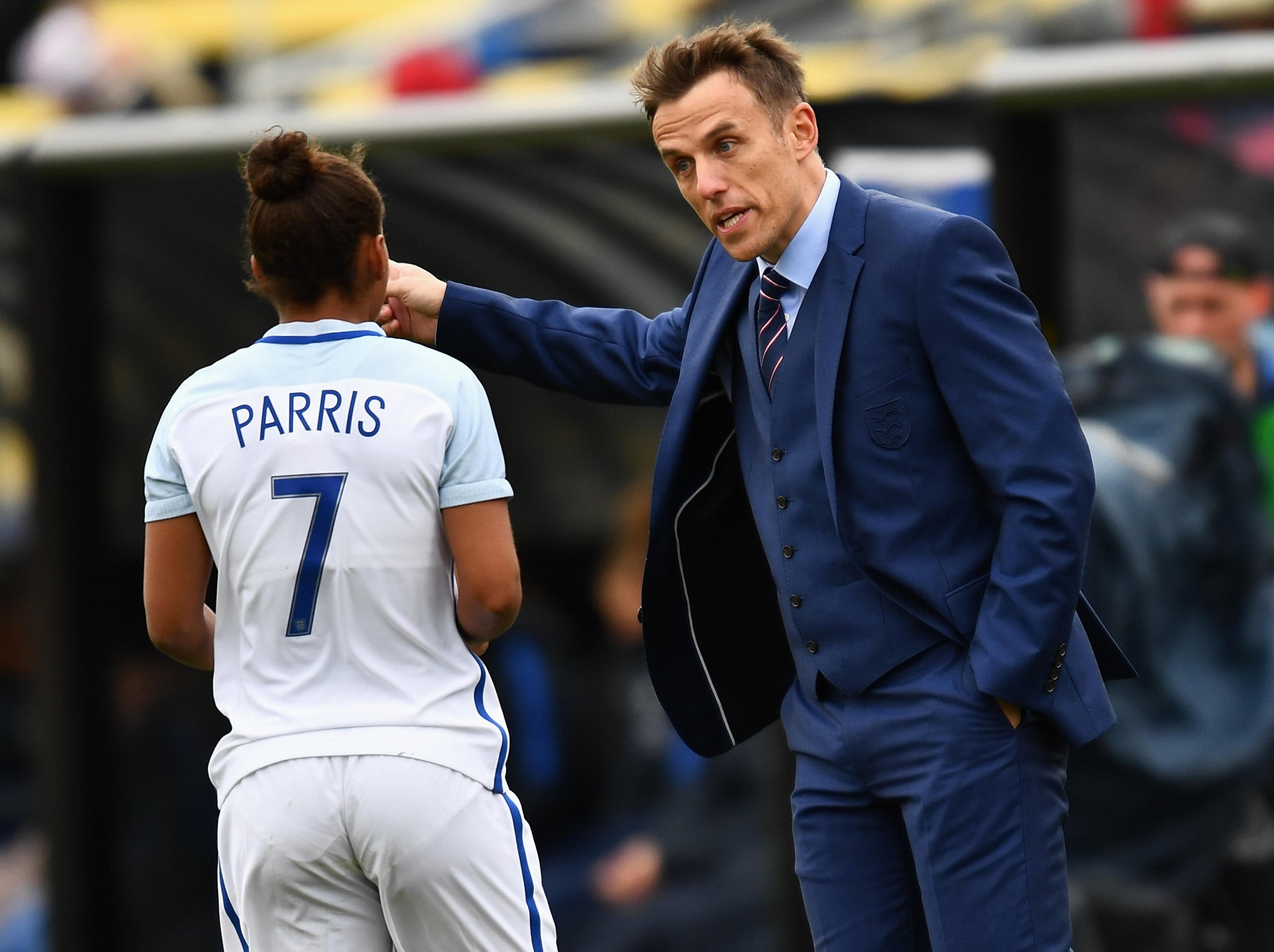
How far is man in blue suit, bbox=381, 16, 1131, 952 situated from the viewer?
2545mm

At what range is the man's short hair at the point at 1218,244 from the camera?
501 centimetres

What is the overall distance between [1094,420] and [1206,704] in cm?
80

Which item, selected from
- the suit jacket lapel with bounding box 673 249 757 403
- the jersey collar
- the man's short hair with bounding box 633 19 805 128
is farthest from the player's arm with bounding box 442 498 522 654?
the man's short hair with bounding box 633 19 805 128

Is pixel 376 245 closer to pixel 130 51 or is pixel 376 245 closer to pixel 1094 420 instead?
pixel 1094 420

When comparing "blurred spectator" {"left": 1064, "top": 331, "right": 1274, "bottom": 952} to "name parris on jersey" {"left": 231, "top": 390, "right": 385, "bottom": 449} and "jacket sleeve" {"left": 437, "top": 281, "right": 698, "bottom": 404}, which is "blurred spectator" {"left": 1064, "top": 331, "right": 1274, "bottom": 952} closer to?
"jacket sleeve" {"left": 437, "top": 281, "right": 698, "bottom": 404}

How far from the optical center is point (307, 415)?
2.55 m

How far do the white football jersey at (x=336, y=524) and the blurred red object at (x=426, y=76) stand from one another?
4240mm

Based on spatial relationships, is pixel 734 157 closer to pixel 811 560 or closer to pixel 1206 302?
pixel 811 560

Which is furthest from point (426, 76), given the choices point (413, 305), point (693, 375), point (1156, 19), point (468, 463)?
point (468, 463)

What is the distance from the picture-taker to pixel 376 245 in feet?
8.61

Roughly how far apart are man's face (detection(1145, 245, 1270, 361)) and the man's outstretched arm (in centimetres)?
246

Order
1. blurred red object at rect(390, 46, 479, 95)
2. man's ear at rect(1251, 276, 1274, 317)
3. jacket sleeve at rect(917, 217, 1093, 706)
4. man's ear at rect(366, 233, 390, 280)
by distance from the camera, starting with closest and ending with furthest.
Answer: jacket sleeve at rect(917, 217, 1093, 706)
man's ear at rect(366, 233, 390, 280)
man's ear at rect(1251, 276, 1274, 317)
blurred red object at rect(390, 46, 479, 95)

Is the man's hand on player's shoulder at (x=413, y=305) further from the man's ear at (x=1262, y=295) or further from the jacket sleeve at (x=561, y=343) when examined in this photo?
the man's ear at (x=1262, y=295)

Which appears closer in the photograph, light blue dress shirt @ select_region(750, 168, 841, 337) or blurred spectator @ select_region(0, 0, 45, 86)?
light blue dress shirt @ select_region(750, 168, 841, 337)
